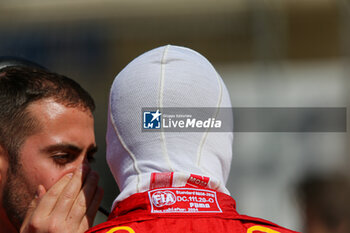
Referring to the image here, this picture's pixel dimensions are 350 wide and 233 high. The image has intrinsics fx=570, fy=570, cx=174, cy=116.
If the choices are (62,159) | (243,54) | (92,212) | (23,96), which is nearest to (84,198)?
(92,212)

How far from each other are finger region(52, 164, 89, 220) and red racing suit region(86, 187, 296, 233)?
12.4 inches

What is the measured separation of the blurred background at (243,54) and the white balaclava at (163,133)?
2666 millimetres

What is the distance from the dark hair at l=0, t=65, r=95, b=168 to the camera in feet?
6.78

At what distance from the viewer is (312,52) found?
703 cm

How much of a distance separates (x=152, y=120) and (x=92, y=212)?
0.49 meters

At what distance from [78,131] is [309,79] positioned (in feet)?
16.9

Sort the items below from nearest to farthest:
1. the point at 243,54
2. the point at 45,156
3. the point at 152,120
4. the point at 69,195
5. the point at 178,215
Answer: the point at 178,215 → the point at 152,120 → the point at 69,195 → the point at 45,156 → the point at 243,54

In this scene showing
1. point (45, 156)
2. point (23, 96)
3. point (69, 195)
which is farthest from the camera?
point (23, 96)

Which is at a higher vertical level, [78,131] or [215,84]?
[215,84]

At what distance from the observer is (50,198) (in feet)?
5.69

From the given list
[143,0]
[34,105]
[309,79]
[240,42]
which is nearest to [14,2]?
[143,0]

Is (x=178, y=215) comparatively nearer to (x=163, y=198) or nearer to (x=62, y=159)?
(x=163, y=198)

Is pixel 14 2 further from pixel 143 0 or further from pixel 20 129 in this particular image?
pixel 20 129

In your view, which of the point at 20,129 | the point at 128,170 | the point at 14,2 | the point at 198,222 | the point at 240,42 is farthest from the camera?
the point at 14,2
